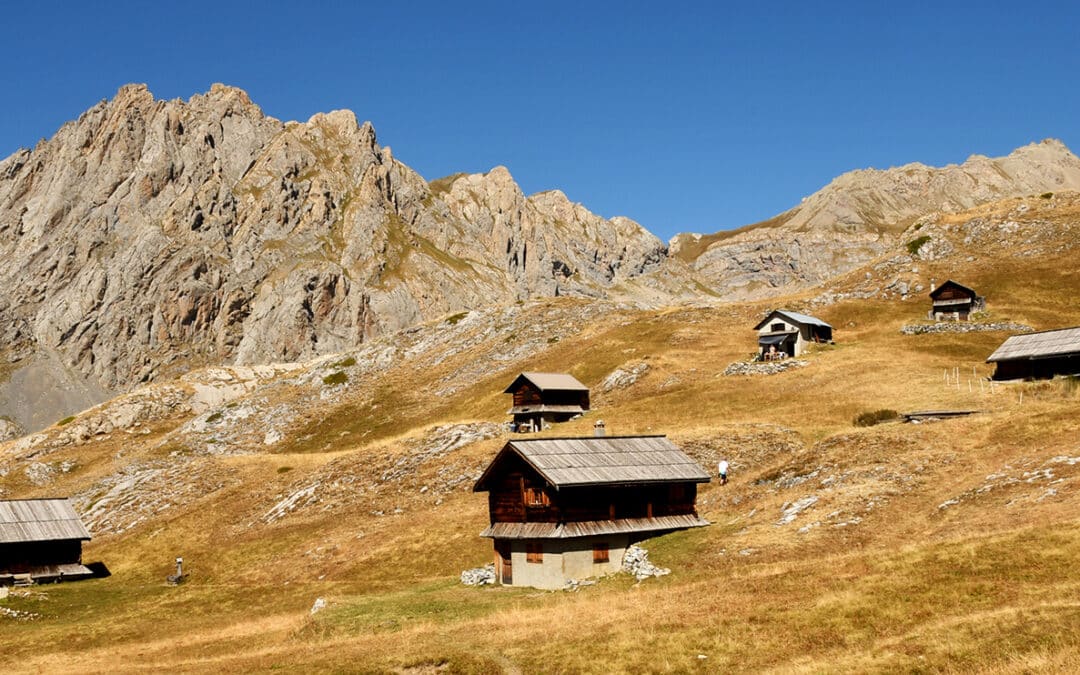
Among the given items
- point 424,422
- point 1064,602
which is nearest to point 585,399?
point 424,422

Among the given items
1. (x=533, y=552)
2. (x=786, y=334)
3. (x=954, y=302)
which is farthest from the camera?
(x=954, y=302)

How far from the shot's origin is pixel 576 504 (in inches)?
1845

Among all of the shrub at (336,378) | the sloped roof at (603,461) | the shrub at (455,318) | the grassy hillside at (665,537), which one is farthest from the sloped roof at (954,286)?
the shrub at (336,378)

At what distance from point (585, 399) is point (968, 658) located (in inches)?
2832

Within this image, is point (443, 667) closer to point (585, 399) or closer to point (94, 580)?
point (94, 580)

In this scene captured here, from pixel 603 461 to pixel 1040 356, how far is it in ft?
137

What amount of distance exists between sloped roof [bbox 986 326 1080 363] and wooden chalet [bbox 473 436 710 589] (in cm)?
3561

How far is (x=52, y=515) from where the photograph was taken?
72312 millimetres

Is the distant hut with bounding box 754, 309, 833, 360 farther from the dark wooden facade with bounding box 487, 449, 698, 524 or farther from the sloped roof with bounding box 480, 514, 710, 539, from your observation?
the sloped roof with bounding box 480, 514, 710, 539

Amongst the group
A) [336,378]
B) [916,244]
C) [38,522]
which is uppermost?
[916,244]

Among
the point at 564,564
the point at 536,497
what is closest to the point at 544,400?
the point at 536,497

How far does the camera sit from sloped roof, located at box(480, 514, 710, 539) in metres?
45.8

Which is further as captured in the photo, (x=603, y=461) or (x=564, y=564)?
A: (x=603, y=461)

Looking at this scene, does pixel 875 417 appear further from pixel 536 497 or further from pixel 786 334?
pixel 786 334
